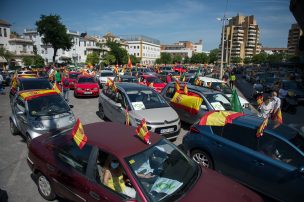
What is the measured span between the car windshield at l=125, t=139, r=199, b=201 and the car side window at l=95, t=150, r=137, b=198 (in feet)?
0.67

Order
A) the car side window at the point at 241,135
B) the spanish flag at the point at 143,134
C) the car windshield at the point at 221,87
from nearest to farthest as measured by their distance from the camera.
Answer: the spanish flag at the point at 143,134 < the car side window at the point at 241,135 < the car windshield at the point at 221,87

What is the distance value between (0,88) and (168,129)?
623 inches

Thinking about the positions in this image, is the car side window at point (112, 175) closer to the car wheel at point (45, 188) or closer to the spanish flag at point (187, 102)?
the car wheel at point (45, 188)

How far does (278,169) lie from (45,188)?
4.44 meters

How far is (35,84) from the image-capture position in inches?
476

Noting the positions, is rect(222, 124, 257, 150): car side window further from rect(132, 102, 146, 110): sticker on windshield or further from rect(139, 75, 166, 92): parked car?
rect(139, 75, 166, 92): parked car

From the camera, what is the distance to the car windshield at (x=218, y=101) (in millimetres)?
8693

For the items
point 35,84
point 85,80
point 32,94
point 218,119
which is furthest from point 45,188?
point 85,80

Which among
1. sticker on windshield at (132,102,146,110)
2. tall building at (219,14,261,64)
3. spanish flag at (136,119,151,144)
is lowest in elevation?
sticker on windshield at (132,102,146,110)

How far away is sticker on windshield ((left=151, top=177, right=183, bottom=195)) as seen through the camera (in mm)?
3172

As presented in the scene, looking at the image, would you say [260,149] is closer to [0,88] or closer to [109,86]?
[109,86]

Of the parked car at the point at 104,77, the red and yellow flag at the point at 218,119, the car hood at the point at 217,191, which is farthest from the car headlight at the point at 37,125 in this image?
the parked car at the point at 104,77

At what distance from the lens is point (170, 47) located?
161875 millimetres

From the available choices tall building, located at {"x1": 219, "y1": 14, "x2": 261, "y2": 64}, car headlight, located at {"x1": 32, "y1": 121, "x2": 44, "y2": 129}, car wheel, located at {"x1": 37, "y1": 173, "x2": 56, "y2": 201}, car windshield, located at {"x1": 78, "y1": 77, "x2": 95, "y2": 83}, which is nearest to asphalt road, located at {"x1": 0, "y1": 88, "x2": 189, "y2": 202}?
car wheel, located at {"x1": 37, "y1": 173, "x2": 56, "y2": 201}
